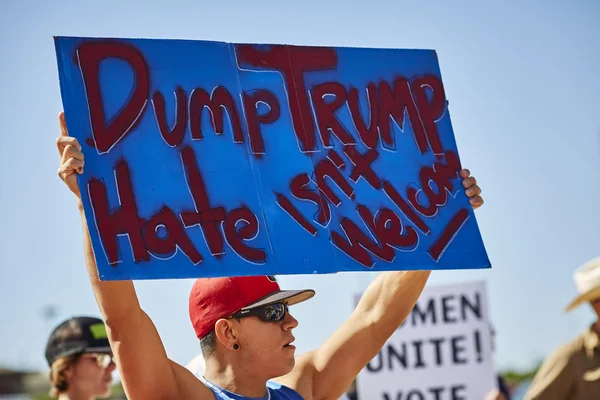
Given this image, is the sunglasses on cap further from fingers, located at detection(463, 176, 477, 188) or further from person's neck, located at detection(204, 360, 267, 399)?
fingers, located at detection(463, 176, 477, 188)

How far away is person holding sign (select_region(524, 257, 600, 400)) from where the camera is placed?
15.8 feet

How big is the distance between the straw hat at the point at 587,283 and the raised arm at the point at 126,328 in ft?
6.02

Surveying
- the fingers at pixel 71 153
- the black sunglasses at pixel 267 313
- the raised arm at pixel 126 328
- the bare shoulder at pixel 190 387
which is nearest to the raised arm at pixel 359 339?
the black sunglasses at pixel 267 313

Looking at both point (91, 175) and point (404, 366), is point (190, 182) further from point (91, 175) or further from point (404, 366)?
point (404, 366)

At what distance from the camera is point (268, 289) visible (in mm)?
4547

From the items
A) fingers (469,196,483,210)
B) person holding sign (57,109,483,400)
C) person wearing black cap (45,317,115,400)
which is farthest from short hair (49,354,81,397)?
fingers (469,196,483,210)

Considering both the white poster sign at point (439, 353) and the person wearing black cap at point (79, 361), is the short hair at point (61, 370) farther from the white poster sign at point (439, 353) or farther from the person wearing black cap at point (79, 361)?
the white poster sign at point (439, 353)

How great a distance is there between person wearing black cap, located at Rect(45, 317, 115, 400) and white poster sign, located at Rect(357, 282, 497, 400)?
3927mm

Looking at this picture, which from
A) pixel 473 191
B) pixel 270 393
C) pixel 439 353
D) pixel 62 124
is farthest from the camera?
pixel 439 353

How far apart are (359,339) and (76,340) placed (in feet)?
5.24

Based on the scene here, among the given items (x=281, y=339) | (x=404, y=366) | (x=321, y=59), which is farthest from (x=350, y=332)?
(x=404, y=366)

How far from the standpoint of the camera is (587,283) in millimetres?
4965

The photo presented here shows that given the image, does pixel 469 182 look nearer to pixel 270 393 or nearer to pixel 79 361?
pixel 270 393

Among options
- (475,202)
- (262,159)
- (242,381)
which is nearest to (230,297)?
(242,381)
